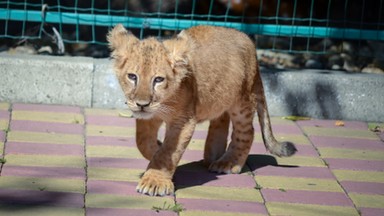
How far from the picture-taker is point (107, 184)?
20.2ft

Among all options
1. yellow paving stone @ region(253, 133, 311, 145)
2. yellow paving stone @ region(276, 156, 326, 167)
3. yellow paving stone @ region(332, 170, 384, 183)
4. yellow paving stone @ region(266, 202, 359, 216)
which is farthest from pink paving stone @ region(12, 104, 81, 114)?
yellow paving stone @ region(266, 202, 359, 216)

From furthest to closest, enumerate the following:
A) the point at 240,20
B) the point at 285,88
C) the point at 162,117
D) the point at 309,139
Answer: the point at 240,20 < the point at 285,88 < the point at 309,139 < the point at 162,117

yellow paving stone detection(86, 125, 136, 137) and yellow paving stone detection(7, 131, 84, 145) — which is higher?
yellow paving stone detection(7, 131, 84, 145)

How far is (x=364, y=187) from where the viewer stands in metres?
6.54

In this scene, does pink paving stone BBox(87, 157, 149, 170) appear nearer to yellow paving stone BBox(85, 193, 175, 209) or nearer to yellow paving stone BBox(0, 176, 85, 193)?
yellow paving stone BBox(0, 176, 85, 193)

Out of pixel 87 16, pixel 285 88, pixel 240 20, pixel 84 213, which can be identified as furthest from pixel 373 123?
pixel 84 213

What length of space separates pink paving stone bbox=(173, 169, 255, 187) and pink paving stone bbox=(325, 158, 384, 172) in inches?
33.6

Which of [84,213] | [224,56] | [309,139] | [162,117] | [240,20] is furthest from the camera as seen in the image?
[240,20]

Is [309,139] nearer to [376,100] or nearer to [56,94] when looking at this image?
[376,100]

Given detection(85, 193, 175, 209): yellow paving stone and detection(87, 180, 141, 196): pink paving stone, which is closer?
detection(85, 193, 175, 209): yellow paving stone

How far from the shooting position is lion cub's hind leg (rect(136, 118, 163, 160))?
6352mm

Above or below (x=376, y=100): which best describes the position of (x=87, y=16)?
above

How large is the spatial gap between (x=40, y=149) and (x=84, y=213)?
155 cm

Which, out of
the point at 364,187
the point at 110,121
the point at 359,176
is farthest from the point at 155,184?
the point at 110,121
